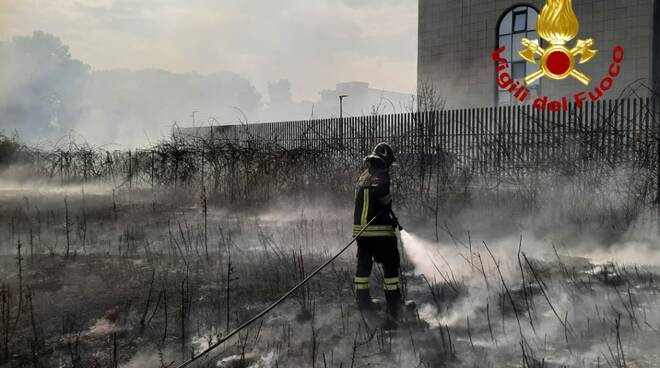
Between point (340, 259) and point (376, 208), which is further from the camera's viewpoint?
point (340, 259)

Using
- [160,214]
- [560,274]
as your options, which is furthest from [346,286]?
[160,214]

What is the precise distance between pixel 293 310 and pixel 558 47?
672 inches

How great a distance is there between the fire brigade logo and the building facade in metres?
0.27

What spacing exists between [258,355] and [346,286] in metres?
2.08

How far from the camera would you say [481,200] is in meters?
10.1

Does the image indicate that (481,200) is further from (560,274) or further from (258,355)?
(258,355)

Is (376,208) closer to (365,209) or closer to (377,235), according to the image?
(365,209)

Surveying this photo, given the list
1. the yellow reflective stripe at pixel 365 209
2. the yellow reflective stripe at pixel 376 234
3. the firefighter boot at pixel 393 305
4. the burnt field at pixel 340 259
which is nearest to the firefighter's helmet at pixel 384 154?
the yellow reflective stripe at pixel 365 209

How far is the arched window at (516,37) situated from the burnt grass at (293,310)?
14650 millimetres

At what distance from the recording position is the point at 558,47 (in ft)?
59.3

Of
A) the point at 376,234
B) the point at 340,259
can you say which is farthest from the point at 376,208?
the point at 340,259

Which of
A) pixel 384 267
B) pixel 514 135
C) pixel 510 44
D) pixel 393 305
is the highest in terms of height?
pixel 510 44

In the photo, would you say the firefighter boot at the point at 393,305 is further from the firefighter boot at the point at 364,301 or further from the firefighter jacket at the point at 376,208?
the firefighter jacket at the point at 376,208

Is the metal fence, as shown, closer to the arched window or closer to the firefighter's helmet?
the firefighter's helmet
